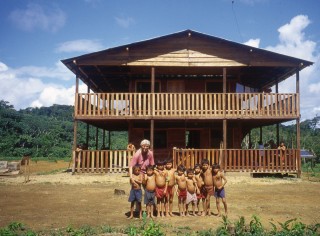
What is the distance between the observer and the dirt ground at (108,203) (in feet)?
22.9

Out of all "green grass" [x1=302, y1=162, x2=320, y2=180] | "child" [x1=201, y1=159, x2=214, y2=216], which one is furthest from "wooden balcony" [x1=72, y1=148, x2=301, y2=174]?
"child" [x1=201, y1=159, x2=214, y2=216]

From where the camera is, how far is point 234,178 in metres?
15.1

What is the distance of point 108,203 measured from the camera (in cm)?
931

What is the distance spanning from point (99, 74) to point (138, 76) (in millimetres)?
2396

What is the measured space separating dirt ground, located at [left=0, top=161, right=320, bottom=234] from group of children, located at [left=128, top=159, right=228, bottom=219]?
0.39 metres

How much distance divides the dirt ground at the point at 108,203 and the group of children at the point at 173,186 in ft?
1.27

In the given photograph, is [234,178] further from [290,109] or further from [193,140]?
[193,140]

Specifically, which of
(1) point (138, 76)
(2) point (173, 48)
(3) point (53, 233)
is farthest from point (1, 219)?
(1) point (138, 76)

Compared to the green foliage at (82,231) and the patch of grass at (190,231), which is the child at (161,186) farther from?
the green foliage at (82,231)

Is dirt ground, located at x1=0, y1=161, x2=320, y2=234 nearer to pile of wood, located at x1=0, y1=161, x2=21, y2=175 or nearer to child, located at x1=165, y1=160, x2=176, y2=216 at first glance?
child, located at x1=165, y1=160, x2=176, y2=216

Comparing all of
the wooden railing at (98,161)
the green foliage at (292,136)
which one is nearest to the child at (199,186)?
the wooden railing at (98,161)

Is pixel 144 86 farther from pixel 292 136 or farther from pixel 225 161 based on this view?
pixel 292 136

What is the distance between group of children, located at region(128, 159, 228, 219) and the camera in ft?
24.5

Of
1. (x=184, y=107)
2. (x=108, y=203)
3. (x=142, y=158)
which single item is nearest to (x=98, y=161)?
(x=184, y=107)
